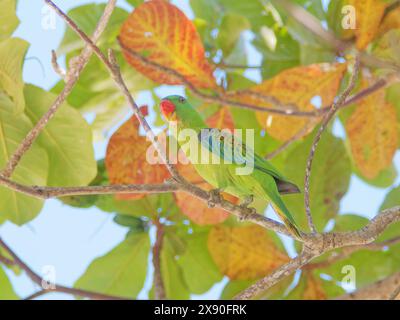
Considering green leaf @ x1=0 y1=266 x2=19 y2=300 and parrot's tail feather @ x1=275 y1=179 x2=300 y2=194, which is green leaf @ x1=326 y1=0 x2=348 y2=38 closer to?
parrot's tail feather @ x1=275 y1=179 x2=300 y2=194

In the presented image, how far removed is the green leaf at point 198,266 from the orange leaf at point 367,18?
5.03ft

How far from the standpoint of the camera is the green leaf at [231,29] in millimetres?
4133

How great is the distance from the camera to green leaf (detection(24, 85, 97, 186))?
10.7 feet

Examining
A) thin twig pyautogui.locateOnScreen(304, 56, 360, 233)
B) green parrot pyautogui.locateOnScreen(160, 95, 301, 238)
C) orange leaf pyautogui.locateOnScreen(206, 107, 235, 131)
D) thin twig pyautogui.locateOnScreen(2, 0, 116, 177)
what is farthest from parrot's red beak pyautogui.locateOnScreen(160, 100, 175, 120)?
orange leaf pyautogui.locateOnScreen(206, 107, 235, 131)

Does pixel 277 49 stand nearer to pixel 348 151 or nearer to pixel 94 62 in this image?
pixel 348 151

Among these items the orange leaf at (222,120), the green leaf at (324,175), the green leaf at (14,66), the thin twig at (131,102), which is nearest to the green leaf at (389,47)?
the green leaf at (324,175)

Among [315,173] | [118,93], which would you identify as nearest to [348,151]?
[315,173]

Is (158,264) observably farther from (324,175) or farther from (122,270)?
(324,175)

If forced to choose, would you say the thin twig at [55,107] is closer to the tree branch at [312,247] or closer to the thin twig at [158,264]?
the tree branch at [312,247]

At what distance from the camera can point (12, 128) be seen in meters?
3.18

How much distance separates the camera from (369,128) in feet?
12.6

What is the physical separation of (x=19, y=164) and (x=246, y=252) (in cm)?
139

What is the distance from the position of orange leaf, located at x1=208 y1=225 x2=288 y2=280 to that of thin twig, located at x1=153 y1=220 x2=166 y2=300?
312mm

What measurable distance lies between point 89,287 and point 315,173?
1.49 m
